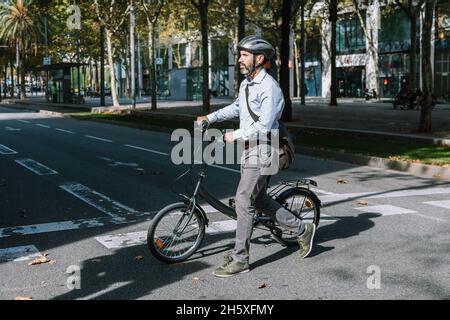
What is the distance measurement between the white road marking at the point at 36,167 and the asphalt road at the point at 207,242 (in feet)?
0.25

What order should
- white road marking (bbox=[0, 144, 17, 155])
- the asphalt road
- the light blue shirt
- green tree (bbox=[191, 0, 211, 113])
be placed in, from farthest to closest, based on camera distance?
green tree (bbox=[191, 0, 211, 113]) < white road marking (bbox=[0, 144, 17, 155]) < the light blue shirt < the asphalt road

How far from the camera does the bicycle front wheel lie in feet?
18.6

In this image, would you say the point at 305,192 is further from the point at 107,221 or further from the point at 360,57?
the point at 360,57

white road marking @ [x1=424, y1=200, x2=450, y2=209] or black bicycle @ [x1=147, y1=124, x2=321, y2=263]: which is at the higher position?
black bicycle @ [x1=147, y1=124, x2=321, y2=263]

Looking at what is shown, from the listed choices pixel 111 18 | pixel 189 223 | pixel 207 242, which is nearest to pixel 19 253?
pixel 189 223

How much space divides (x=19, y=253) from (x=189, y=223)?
5.70ft

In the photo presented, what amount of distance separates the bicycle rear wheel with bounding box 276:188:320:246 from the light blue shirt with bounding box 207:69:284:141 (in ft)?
3.49

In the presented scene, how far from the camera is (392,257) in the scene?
5902 millimetres

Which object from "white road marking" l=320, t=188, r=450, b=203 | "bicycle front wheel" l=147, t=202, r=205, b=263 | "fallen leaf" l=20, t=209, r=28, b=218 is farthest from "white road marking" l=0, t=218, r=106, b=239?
"white road marking" l=320, t=188, r=450, b=203

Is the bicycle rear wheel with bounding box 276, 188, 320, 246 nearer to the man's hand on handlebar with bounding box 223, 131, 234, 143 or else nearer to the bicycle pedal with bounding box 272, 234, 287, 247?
the bicycle pedal with bounding box 272, 234, 287, 247

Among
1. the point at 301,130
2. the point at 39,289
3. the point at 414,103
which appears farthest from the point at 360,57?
the point at 39,289

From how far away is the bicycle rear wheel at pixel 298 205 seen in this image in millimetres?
6133

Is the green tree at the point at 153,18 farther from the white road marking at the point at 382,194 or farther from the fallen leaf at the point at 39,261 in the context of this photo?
the fallen leaf at the point at 39,261

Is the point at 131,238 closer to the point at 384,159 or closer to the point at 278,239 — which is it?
the point at 278,239
